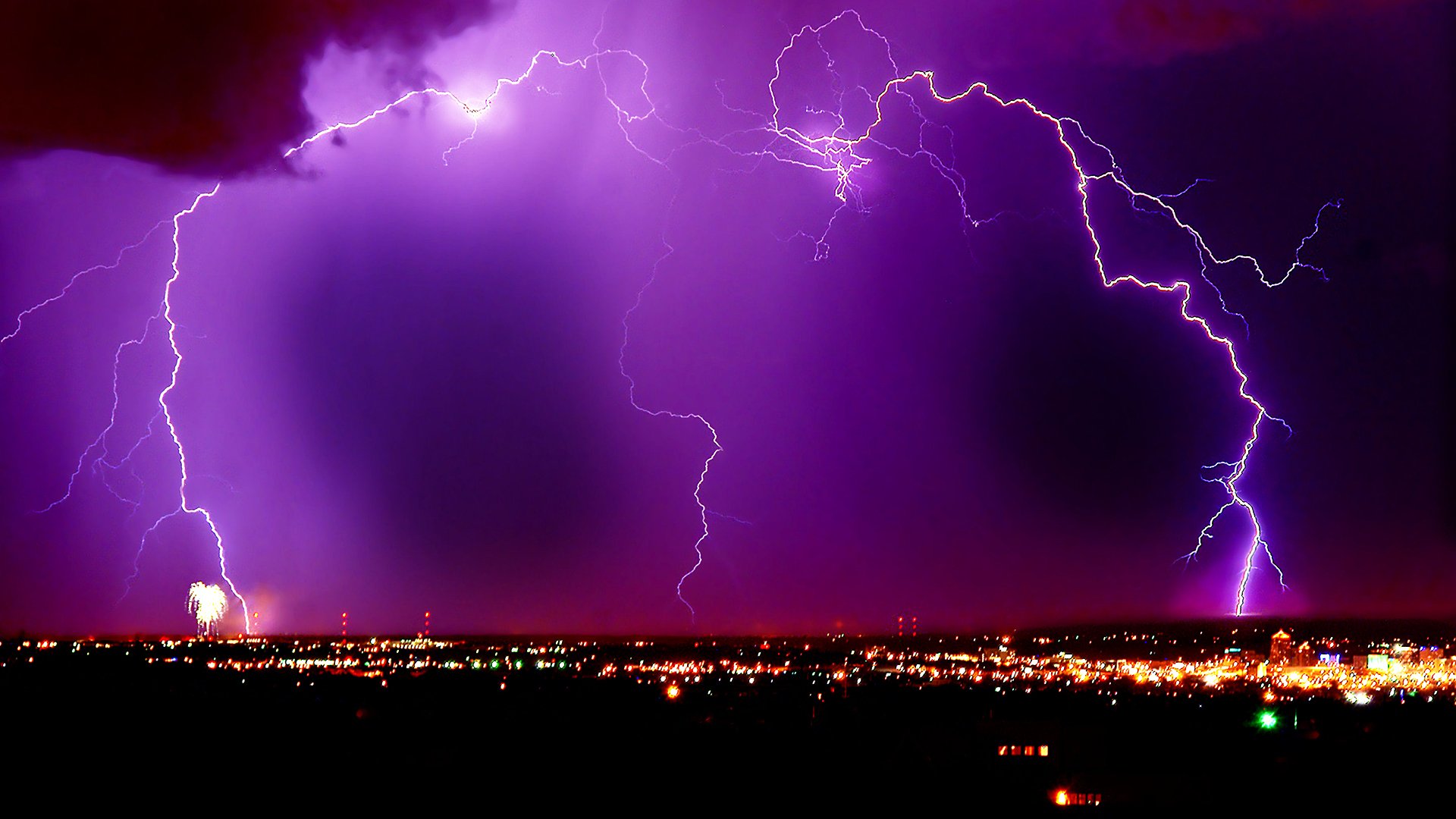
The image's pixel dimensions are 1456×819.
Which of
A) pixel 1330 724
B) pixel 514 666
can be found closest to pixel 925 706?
pixel 1330 724

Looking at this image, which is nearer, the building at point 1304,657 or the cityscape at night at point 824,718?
the cityscape at night at point 824,718

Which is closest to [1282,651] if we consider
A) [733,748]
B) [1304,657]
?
[1304,657]

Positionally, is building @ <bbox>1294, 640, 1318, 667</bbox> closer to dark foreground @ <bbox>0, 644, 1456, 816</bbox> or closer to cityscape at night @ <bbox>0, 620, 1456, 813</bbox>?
cityscape at night @ <bbox>0, 620, 1456, 813</bbox>

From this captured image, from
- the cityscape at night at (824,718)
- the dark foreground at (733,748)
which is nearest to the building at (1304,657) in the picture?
the cityscape at night at (824,718)

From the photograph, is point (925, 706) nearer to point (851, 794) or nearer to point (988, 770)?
→ point (988, 770)

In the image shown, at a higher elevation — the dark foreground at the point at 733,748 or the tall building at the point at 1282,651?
the tall building at the point at 1282,651

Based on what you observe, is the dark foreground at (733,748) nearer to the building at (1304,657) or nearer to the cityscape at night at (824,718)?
the cityscape at night at (824,718)
